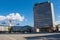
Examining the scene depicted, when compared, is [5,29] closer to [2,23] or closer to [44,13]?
[2,23]

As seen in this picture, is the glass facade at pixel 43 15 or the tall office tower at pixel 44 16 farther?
the glass facade at pixel 43 15

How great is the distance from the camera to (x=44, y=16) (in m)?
132

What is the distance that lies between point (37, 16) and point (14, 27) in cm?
2438

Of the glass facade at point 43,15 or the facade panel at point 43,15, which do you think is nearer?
the facade panel at point 43,15

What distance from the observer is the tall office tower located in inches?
5098

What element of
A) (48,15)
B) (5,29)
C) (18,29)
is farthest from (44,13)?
(5,29)

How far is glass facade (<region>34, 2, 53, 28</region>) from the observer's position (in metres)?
130

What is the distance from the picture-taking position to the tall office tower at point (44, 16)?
130 meters

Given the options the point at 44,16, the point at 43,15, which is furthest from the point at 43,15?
the point at 44,16

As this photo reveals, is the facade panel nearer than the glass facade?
Yes

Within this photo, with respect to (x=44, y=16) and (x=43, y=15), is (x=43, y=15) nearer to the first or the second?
(x=43, y=15)

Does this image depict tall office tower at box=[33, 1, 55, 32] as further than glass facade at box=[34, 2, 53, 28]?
No

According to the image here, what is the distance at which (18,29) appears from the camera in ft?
433

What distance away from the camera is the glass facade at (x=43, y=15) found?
12988cm
